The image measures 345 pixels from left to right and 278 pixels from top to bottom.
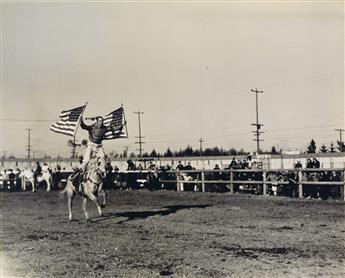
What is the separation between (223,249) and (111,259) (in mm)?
1931

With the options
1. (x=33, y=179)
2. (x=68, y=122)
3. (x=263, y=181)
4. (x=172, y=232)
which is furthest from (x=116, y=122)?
(x=33, y=179)

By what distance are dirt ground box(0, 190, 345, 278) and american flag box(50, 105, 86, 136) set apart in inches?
99.8

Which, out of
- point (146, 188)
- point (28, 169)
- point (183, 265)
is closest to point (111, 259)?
point (183, 265)

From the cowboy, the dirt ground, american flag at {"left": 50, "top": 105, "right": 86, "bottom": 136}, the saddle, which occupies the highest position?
american flag at {"left": 50, "top": 105, "right": 86, "bottom": 136}

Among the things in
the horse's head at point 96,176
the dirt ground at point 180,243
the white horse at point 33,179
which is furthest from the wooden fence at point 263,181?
the horse's head at point 96,176

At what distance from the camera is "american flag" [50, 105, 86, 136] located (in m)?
14.3

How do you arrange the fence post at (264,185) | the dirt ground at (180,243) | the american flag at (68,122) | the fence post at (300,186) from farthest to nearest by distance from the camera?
the fence post at (264,185) < the fence post at (300,186) < the american flag at (68,122) < the dirt ground at (180,243)

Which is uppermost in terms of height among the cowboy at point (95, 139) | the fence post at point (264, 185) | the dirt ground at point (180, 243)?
the cowboy at point (95, 139)

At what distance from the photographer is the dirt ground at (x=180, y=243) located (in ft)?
23.9

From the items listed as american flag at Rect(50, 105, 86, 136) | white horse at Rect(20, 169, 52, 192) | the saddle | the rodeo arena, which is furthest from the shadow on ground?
white horse at Rect(20, 169, 52, 192)

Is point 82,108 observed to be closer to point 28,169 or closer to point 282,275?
point 282,275

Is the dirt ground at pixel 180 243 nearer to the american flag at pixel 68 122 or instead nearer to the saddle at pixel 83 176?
the saddle at pixel 83 176

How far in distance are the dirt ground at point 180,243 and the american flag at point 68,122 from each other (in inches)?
99.8

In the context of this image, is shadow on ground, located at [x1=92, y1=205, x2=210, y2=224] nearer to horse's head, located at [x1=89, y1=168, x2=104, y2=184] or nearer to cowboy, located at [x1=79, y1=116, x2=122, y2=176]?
horse's head, located at [x1=89, y1=168, x2=104, y2=184]
